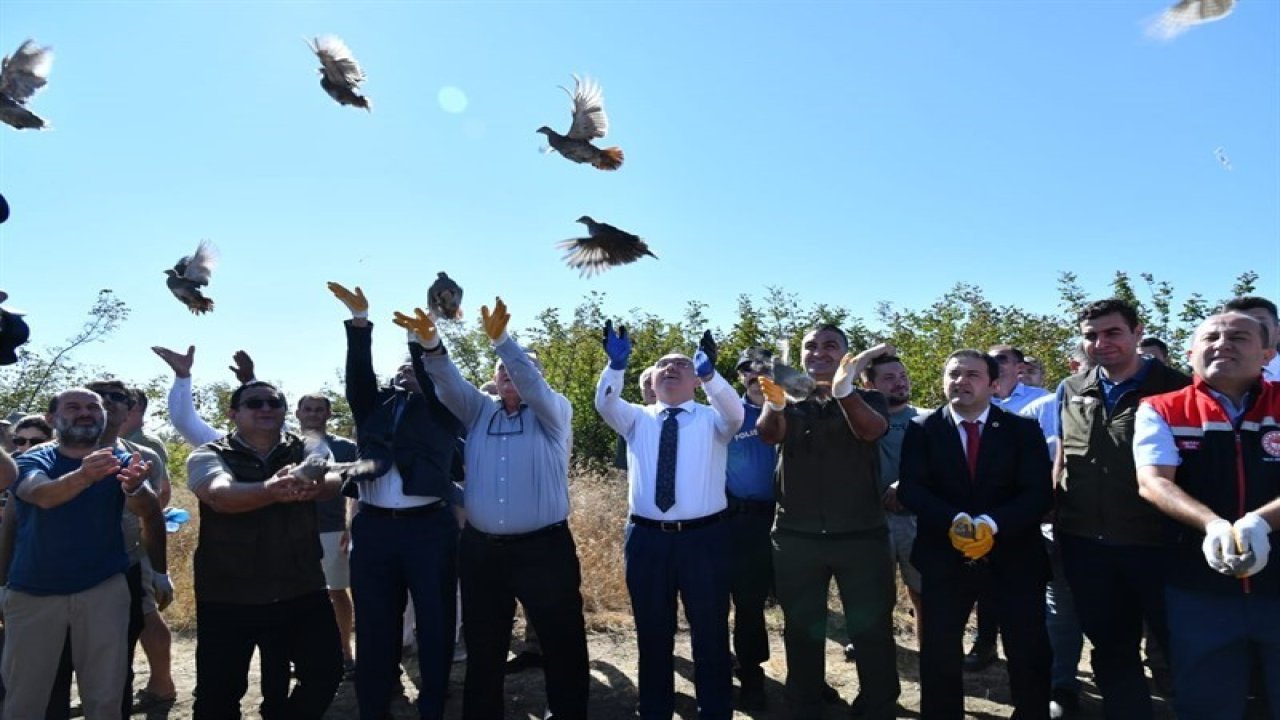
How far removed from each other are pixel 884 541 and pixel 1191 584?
155 cm

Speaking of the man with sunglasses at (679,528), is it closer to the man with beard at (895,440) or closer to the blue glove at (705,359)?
the blue glove at (705,359)

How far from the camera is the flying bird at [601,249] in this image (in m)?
5.88

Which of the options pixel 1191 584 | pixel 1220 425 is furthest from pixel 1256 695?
pixel 1220 425

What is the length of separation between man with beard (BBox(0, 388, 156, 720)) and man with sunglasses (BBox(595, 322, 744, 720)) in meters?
2.52

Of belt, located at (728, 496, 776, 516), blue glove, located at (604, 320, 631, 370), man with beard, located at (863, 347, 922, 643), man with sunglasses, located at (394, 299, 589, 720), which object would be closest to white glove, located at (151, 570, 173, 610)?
man with sunglasses, located at (394, 299, 589, 720)

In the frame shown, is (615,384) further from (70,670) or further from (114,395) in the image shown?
(70,670)

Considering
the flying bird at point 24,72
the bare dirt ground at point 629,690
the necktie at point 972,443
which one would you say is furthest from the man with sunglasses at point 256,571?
the flying bird at point 24,72

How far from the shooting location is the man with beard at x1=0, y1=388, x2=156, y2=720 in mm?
3877

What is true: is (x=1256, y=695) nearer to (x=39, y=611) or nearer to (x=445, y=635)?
(x=445, y=635)

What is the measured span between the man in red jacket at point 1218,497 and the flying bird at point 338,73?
5740 mm

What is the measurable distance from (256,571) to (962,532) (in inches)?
137

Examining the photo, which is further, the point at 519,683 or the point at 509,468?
the point at 519,683

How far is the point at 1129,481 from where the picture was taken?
12.9 ft

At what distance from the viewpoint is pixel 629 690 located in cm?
545
